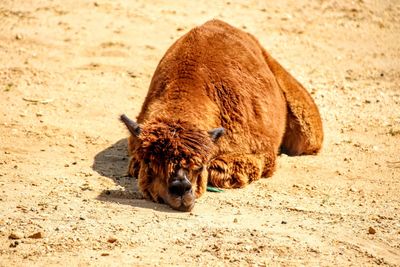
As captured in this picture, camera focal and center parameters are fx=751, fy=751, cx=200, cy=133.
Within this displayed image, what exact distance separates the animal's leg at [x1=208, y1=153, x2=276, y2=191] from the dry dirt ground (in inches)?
6.5

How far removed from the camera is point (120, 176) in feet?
28.9

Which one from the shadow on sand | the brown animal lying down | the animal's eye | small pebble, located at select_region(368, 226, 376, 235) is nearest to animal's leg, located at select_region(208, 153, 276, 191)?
the brown animal lying down

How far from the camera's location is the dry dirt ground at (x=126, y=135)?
263 inches

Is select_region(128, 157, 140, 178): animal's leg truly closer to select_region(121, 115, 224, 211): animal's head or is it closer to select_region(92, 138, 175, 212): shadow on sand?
select_region(92, 138, 175, 212): shadow on sand

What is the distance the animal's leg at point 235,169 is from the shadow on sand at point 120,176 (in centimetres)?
93

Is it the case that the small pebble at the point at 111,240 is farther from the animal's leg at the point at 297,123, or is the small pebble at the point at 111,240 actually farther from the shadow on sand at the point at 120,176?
the animal's leg at the point at 297,123

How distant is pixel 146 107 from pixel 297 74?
16.6 ft

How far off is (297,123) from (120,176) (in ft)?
9.59

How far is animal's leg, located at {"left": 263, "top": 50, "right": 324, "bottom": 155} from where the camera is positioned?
10.5 meters

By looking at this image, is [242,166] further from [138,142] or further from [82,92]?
[82,92]

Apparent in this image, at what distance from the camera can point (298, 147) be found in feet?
34.4

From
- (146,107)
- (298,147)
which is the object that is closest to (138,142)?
(146,107)

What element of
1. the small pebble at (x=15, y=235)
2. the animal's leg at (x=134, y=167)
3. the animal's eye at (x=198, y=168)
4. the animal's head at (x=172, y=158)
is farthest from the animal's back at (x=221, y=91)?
the small pebble at (x=15, y=235)

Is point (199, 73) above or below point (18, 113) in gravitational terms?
above
